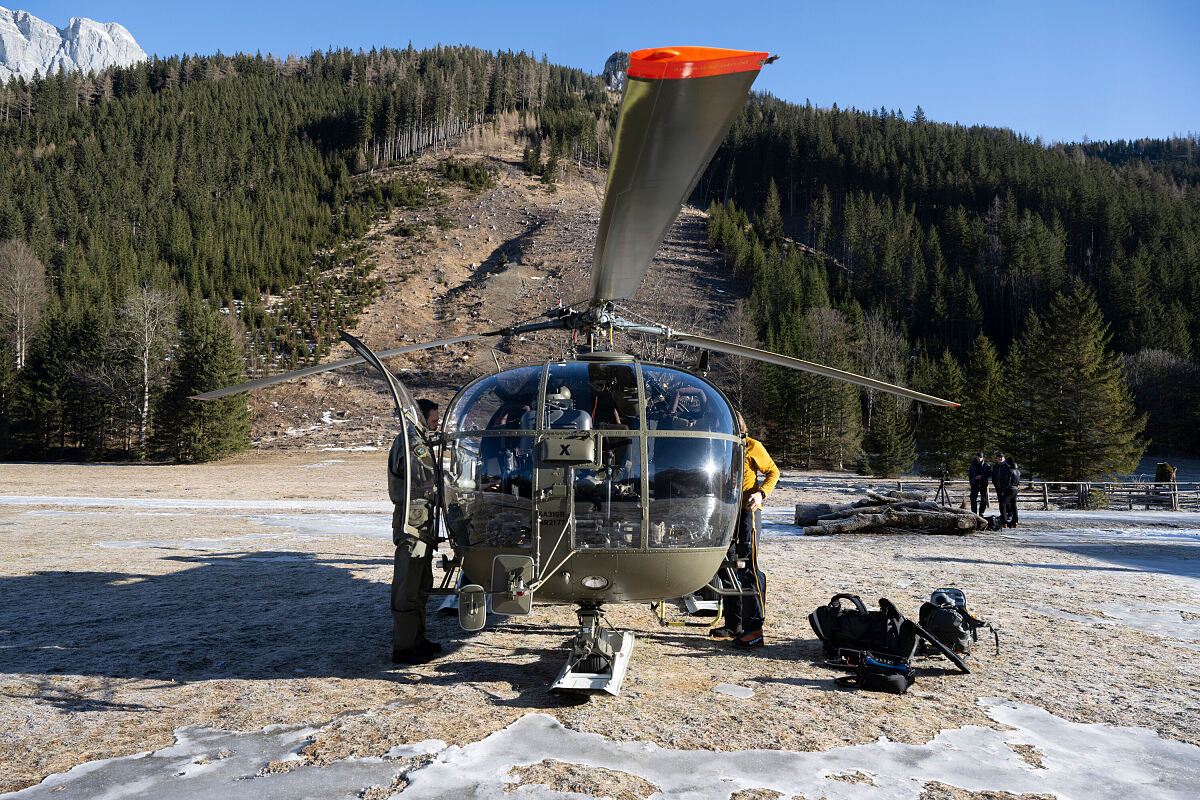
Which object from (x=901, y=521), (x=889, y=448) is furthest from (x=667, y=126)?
(x=889, y=448)

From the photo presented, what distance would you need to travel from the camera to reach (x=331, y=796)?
10.1 ft

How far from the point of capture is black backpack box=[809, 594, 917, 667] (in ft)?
16.2

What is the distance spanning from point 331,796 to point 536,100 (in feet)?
481

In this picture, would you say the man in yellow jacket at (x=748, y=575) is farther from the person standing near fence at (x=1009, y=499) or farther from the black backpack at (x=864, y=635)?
the person standing near fence at (x=1009, y=499)

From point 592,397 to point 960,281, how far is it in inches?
3621

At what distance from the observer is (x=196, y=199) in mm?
89750

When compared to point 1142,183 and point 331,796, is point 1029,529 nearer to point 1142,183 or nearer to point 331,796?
point 331,796

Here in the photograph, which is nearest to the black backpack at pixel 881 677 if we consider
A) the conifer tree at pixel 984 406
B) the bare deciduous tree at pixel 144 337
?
the conifer tree at pixel 984 406

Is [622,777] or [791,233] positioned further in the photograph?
[791,233]

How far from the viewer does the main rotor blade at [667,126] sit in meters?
1.98

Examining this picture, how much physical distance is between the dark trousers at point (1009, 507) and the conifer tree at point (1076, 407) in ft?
64.1

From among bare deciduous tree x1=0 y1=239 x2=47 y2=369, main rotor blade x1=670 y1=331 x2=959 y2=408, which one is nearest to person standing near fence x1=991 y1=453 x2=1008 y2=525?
main rotor blade x1=670 y1=331 x2=959 y2=408

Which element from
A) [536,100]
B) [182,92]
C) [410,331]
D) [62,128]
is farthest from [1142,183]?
[62,128]

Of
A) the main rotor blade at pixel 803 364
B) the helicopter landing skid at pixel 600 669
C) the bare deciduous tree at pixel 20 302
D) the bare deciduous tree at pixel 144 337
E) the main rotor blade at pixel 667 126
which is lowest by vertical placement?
the helicopter landing skid at pixel 600 669
